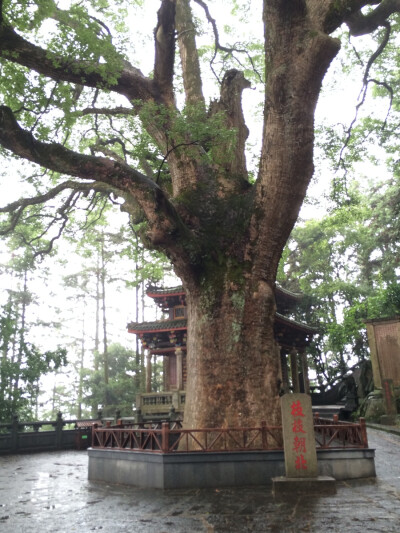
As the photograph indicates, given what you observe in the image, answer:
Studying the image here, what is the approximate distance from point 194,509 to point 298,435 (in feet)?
6.69

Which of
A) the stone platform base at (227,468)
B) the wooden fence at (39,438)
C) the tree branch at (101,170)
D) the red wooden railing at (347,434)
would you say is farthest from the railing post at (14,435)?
the red wooden railing at (347,434)

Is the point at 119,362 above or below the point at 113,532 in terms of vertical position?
above

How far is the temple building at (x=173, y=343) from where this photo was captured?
57.3 feet

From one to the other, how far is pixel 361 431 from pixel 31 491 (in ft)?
18.7

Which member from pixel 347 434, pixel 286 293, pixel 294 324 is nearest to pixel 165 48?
pixel 347 434

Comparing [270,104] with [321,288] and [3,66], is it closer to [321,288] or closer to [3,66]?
[3,66]

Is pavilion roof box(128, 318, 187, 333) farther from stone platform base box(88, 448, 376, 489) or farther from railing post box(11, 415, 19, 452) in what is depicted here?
stone platform base box(88, 448, 376, 489)

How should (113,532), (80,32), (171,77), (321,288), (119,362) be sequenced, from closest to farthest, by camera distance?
(113,532)
(80,32)
(171,77)
(321,288)
(119,362)

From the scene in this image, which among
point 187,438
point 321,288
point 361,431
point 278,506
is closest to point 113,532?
point 278,506

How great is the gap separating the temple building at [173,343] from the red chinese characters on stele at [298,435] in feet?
35.2

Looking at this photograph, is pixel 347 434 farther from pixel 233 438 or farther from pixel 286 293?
pixel 286 293

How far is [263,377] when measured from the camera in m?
Result: 7.64

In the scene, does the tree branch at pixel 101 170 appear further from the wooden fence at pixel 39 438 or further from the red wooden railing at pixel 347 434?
the wooden fence at pixel 39 438

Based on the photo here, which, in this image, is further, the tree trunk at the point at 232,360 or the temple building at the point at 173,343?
the temple building at the point at 173,343
